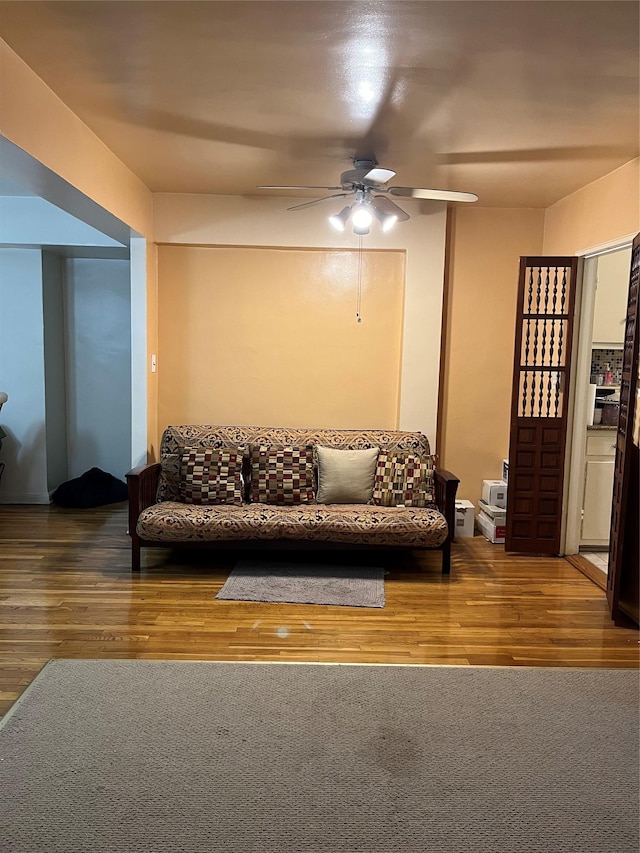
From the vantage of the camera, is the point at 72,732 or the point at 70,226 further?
the point at 70,226

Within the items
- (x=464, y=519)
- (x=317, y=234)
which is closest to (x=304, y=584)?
(x=464, y=519)

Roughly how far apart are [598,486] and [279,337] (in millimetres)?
2615

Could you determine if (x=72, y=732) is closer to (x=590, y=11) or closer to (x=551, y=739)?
(x=551, y=739)

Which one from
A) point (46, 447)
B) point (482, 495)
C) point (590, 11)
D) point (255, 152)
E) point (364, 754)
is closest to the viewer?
point (590, 11)

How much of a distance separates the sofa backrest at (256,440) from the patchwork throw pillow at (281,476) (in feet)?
0.31

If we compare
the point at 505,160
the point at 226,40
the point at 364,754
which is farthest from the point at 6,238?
the point at 364,754

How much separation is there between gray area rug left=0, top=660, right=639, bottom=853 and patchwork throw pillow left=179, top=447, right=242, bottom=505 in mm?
1589

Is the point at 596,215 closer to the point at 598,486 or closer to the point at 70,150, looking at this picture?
the point at 598,486

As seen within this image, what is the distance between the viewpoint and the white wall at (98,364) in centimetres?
586

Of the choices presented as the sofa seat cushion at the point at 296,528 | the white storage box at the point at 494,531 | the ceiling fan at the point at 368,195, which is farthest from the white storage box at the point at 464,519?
the ceiling fan at the point at 368,195

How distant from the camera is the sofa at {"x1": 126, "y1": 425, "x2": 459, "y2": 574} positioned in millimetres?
3877

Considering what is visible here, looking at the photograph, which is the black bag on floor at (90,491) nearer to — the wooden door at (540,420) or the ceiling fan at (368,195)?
the ceiling fan at (368,195)

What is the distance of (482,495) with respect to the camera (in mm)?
5043

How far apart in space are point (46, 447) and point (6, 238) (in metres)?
1.77
